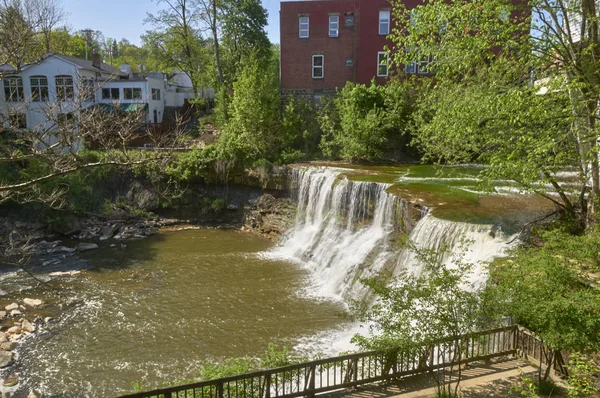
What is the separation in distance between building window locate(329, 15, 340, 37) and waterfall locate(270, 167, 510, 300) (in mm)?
13420

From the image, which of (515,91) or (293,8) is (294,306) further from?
(293,8)

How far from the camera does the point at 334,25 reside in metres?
33.7

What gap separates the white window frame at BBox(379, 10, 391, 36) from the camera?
107ft

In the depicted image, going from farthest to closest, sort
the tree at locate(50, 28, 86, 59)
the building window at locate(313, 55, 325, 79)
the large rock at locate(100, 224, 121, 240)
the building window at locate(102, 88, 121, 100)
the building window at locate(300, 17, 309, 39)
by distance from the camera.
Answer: the tree at locate(50, 28, 86, 59), the building window at locate(102, 88, 121, 100), the building window at locate(313, 55, 325, 79), the building window at locate(300, 17, 309, 39), the large rock at locate(100, 224, 121, 240)

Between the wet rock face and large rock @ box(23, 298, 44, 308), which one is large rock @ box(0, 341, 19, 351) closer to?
large rock @ box(23, 298, 44, 308)

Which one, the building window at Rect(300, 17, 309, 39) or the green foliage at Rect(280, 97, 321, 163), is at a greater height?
the building window at Rect(300, 17, 309, 39)

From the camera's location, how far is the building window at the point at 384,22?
107 feet

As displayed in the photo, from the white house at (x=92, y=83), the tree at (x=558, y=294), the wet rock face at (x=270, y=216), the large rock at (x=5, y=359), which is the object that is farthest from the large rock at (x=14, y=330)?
the white house at (x=92, y=83)

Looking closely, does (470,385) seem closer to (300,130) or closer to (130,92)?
(300,130)

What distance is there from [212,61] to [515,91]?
3816cm

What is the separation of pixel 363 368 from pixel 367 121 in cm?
2089

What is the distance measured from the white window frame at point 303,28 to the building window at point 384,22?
17.7 feet

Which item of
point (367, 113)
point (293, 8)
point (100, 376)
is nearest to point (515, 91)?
point (100, 376)

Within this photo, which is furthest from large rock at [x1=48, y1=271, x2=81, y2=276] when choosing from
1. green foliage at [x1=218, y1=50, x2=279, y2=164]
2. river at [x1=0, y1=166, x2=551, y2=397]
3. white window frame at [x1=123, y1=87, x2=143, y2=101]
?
white window frame at [x1=123, y1=87, x2=143, y2=101]
